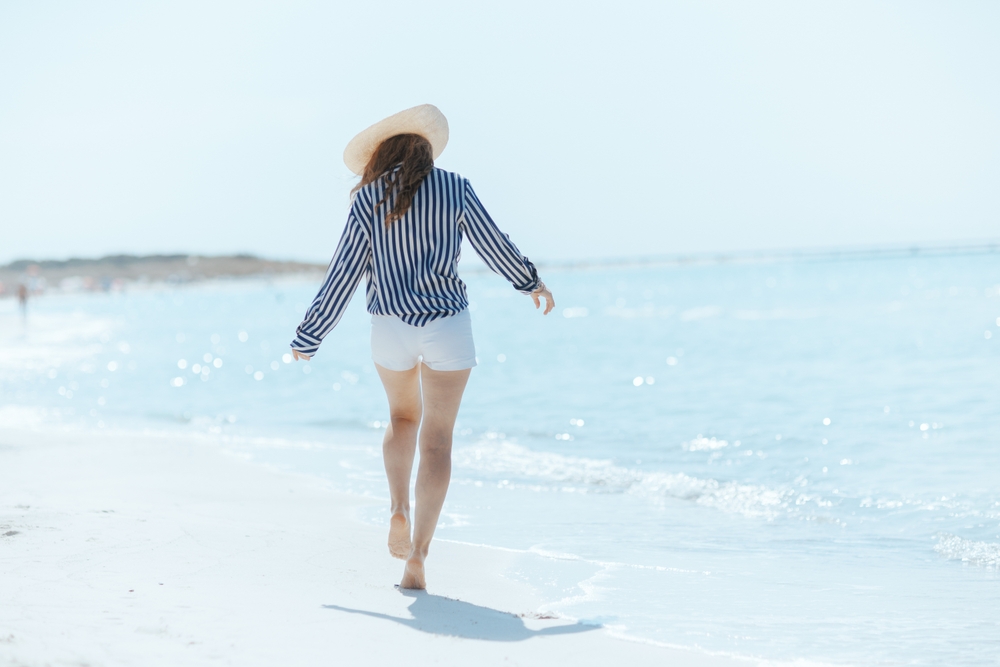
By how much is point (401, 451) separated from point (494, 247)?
0.80m

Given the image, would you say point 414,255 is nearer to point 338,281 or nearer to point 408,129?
point 338,281

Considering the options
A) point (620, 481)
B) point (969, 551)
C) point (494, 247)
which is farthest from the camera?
point (620, 481)

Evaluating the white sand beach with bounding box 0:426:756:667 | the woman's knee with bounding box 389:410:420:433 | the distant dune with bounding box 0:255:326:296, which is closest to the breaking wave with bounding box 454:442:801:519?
the white sand beach with bounding box 0:426:756:667

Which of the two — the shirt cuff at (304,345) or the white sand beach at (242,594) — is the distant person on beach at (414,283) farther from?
the white sand beach at (242,594)

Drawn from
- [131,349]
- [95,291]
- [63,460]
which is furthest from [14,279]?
[63,460]

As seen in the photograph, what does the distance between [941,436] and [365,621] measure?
5.86 m

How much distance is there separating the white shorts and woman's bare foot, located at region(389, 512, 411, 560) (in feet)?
1.80

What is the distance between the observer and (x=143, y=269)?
130375 millimetres

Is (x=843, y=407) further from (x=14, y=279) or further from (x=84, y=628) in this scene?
(x=14, y=279)

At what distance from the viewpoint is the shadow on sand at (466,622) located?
267 centimetres

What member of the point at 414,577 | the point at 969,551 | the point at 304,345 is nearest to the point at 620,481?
the point at 969,551

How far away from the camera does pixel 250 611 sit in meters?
2.72

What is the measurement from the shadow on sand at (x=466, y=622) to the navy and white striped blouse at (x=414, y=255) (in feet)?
3.08

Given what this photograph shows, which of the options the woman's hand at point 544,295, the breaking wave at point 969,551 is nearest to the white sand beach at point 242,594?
the woman's hand at point 544,295
